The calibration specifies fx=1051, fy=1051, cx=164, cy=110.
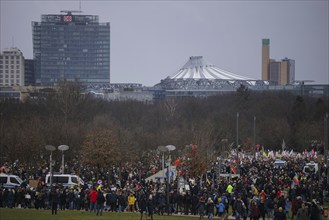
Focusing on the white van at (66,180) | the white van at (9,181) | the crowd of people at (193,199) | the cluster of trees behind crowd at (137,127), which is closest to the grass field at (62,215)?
the crowd of people at (193,199)

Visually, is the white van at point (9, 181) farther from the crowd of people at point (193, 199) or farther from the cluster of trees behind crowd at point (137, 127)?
the cluster of trees behind crowd at point (137, 127)

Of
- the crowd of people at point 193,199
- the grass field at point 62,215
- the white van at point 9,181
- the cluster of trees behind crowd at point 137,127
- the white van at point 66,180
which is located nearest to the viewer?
the grass field at point 62,215

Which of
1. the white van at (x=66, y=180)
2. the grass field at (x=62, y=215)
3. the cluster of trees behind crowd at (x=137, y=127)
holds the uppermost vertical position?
the cluster of trees behind crowd at (x=137, y=127)

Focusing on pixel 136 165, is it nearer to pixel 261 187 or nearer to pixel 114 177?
pixel 114 177

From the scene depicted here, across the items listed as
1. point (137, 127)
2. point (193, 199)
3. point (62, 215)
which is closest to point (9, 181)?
point (62, 215)

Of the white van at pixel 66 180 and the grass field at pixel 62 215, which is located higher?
the white van at pixel 66 180

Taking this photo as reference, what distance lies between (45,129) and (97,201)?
35149 millimetres

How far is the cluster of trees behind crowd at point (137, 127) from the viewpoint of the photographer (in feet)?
219

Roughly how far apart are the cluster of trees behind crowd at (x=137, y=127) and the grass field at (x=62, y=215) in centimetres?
2170

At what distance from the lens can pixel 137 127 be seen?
363ft

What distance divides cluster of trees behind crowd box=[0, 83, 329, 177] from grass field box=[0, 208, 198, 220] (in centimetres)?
2170

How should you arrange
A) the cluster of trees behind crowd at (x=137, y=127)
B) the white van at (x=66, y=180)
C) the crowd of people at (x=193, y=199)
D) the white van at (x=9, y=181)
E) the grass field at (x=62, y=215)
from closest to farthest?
the grass field at (x=62, y=215) < the crowd of people at (x=193, y=199) < the white van at (x=9, y=181) < the white van at (x=66, y=180) < the cluster of trees behind crowd at (x=137, y=127)

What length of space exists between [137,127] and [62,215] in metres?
69.8

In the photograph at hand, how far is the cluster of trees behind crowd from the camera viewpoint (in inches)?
2633
